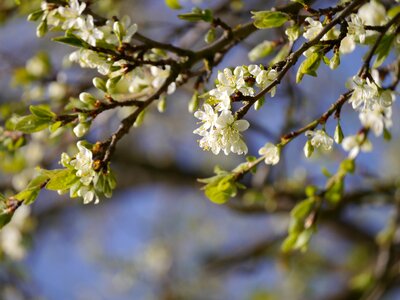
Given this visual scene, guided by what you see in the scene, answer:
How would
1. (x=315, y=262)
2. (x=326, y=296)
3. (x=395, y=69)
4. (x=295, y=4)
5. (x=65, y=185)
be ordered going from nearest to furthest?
(x=65, y=185), (x=295, y=4), (x=395, y=69), (x=326, y=296), (x=315, y=262)

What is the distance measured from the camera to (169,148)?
468cm

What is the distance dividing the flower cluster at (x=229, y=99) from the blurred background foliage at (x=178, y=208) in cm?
56

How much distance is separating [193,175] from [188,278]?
1.39 m

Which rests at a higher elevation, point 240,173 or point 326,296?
point 240,173

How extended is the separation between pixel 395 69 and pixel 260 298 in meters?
3.12

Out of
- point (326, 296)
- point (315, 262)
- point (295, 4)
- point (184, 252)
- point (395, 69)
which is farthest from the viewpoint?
point (184, 252)

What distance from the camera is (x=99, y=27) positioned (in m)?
1.09

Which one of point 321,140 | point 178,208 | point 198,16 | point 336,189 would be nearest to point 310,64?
point 321,140

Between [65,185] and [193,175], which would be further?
[193,175]

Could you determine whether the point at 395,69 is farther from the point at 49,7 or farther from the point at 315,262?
the point at 315,262

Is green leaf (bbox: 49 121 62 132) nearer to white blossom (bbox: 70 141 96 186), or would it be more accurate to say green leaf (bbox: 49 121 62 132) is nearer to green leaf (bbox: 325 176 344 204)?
white blossom (bbox: 70 141 96 186)

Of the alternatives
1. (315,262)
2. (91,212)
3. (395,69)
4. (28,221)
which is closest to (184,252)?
(91,212)

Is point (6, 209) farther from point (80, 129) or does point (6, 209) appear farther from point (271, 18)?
point (271, 18)

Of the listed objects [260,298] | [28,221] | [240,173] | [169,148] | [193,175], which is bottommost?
[260,298]
